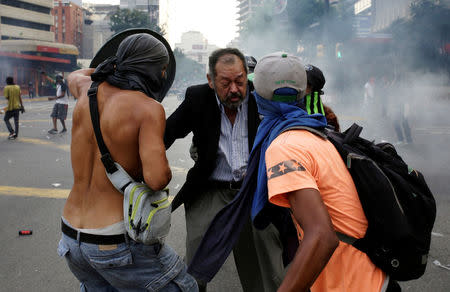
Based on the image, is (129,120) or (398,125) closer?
(129,120)

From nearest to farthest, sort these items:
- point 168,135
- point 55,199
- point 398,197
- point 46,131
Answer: point 398,197 < point 168,135 < point 55,199 < point 46,131

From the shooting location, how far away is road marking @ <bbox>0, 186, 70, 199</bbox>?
6215mm

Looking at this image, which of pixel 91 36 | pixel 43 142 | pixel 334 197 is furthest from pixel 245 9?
pixel 334 197

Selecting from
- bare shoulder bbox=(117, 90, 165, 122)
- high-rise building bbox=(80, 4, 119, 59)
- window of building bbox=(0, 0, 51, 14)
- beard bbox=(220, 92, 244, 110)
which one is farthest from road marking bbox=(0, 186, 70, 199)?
high-rise building bbox=(80, 4, 119, 59)

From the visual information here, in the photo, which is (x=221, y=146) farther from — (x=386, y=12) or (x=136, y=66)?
(x=386, y=12)

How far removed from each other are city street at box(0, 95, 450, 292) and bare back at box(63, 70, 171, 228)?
75.3 inches

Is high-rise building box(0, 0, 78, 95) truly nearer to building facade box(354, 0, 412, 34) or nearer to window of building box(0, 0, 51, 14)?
window of building box(0, 0, 51, 14)

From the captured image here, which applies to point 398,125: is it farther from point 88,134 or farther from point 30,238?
point 88,134

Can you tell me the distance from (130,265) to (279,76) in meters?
1.07

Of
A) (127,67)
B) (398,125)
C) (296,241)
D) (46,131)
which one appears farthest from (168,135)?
(46,131)

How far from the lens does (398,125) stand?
34.3 feet

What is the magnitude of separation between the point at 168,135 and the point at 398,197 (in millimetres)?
1945

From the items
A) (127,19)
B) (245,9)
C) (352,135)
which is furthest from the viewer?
(245,9)

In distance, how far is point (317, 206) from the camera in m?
1.36
